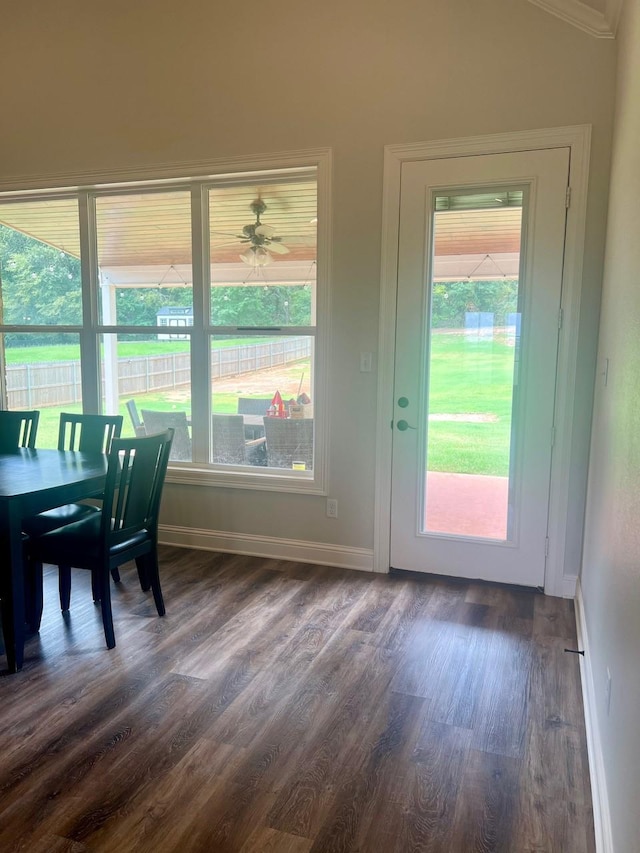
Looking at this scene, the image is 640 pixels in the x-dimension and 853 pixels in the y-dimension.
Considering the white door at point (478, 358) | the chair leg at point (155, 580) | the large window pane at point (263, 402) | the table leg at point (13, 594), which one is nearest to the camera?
the table leg at point (13, 594)

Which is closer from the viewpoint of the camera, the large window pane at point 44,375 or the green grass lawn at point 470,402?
the green grass lawn at point 470,402

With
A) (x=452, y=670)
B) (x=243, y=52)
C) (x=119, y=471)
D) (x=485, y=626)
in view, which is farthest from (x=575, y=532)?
(x=243, y=52)

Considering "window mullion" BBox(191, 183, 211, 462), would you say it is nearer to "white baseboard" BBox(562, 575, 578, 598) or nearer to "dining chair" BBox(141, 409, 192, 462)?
"dining chair" BBox(141, 409, 192, 462)

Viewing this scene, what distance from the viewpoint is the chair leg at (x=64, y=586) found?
3055mm

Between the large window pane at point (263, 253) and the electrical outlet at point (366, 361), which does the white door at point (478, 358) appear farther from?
the large window pane at point (263, 253)

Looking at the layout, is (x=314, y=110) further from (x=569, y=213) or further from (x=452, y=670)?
(x=452, y=670)

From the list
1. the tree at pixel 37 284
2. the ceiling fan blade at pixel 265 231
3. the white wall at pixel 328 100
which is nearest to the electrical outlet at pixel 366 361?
the white wall at pixel 328 100

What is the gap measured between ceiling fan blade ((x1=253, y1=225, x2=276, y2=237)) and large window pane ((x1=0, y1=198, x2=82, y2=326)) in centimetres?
136

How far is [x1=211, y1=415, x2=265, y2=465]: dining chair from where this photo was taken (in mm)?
3986

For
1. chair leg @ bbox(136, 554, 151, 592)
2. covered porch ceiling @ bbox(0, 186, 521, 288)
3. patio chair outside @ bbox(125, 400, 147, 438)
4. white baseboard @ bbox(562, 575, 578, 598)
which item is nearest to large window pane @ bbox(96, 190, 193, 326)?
covered porch ceiling @ bbox(0, 186, 521, 288)

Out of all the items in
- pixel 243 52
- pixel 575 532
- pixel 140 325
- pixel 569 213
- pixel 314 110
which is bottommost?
pixel 575 532

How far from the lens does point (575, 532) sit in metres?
3.29

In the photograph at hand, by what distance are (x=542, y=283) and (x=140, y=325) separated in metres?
2.57

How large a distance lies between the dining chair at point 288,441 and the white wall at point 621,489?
1.68 m
